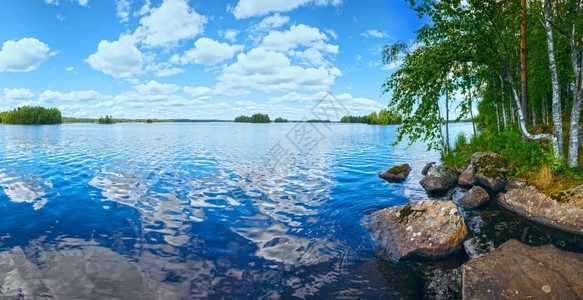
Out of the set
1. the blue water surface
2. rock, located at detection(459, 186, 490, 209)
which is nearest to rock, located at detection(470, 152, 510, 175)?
rock, located at detection(459, 186, 490, 209)

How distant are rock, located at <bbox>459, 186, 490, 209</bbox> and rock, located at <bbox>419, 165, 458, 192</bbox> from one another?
333cm

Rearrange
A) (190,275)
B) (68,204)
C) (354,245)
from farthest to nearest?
1. (68,204)
2. (354,245)
3. (190,275)

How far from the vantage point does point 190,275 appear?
7.59 m

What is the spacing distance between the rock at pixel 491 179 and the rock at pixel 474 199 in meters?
2.69

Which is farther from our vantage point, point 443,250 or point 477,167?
point 477,167

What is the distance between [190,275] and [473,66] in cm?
1902

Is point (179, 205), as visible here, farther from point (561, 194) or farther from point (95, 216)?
point (561, 194)

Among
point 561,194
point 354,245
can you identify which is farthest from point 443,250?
point 561,194

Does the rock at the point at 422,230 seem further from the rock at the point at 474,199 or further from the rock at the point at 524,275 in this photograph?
the rock at the point at 474,199

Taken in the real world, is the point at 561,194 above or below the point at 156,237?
above

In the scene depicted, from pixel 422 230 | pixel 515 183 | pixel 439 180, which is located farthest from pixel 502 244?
pixel 439 180

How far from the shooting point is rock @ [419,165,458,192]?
17.4 meters

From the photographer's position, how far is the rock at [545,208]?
417 inches

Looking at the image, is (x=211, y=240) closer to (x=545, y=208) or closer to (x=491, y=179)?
(x=545, y=208)
